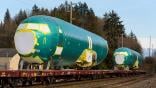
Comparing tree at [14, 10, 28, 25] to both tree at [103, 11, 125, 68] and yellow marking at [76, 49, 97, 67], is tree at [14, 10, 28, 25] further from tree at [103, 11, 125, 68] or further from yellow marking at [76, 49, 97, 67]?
yellow marking at [76, 49, 97, 67]

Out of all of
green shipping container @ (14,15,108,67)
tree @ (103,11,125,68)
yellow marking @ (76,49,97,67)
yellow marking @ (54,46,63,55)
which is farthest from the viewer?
tree @ (103,11,125,68)

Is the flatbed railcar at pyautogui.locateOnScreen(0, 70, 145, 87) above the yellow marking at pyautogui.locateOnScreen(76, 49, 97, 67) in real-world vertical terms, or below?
below

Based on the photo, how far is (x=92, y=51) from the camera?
1460 inches

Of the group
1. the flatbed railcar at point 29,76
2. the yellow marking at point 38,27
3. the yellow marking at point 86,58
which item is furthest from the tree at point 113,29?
the yellow marking at point 38,27

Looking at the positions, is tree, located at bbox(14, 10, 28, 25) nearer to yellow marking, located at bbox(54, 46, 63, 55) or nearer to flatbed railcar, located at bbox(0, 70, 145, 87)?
flatbed railcar, located at bbox(0, 70, 145, 87)

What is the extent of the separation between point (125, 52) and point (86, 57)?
21887 mm

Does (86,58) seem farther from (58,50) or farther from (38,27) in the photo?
(38,27)

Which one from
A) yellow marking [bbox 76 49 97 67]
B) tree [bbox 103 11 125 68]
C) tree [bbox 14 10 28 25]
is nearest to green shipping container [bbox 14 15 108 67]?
yellow marking [bbox 76 49 97 67]

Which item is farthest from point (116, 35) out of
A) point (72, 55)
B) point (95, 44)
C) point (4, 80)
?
point (4, 80)

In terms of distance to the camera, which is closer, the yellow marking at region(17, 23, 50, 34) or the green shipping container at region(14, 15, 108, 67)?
the green shipping container at region(14, 15, 108, 67)

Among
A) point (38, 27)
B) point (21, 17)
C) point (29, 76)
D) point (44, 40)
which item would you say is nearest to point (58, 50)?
A: point (44, 40)

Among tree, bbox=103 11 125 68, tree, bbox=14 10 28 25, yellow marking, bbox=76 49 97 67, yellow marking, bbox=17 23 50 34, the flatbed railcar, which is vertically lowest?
the flatbed railcar

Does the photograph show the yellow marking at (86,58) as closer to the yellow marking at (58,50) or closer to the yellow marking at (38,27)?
the yellow marking at (58,50)

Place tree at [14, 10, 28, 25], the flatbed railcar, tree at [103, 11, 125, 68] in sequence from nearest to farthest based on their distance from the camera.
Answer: the flatbed railcar → tree at [103, 11, 125, 68] → tree at [14, 10, 28, 25]
